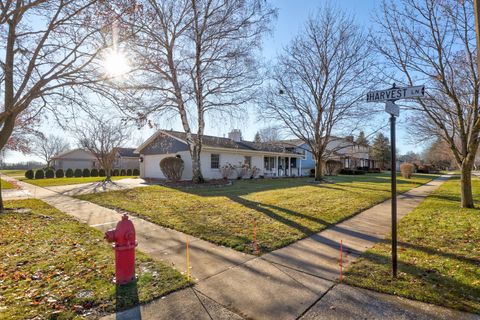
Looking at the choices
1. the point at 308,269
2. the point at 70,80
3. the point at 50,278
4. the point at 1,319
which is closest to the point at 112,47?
the point at 70,80

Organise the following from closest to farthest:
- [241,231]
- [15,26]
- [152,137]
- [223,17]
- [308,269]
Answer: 1. [308,269]
2. [241,231]
3. [15,26]
4. [223,17]
5. [152,137]

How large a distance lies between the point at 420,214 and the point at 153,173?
68.3 feet

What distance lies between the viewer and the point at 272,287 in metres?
3.38

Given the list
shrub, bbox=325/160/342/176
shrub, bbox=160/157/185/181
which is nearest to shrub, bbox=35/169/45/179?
shrub, bbox=160/157/185/181

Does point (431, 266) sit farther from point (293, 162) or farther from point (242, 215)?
point (293, 162)

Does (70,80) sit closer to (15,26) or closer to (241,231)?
(15,26)

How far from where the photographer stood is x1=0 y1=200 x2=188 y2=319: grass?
2.89 meters

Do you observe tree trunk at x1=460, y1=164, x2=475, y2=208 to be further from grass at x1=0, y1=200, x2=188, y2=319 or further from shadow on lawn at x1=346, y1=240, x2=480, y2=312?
grass at x1=0, y1=200, x2=188, y2=319

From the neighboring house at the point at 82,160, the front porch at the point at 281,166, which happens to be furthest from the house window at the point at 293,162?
the neighboring house at the point at 82,160

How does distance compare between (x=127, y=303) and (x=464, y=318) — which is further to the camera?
(x=127, y=303)

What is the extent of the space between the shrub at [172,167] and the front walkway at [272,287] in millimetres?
13290

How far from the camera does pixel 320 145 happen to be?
20.4m

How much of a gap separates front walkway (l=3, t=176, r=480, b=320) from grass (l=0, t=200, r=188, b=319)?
0.30 meters

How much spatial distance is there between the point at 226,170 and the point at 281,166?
10760mm
